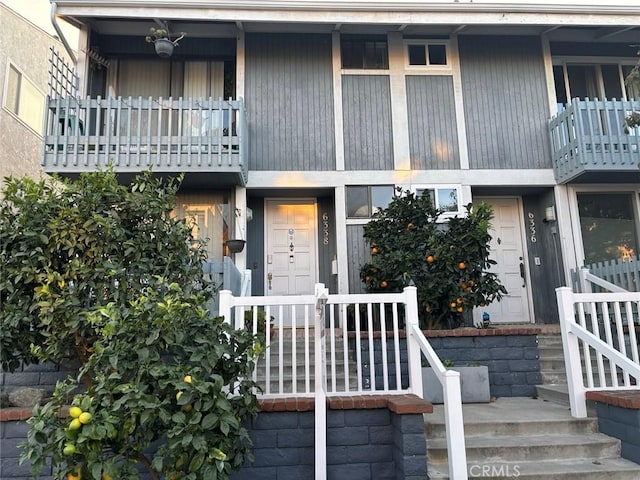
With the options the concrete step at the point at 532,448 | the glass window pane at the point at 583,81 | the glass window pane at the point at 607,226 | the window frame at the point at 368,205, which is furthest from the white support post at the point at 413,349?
the glass window pane at the point at 583,81

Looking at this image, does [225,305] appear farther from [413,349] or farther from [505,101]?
[505,101]

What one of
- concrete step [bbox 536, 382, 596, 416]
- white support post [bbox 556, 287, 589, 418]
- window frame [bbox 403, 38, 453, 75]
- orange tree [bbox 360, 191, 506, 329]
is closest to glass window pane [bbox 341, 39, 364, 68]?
window frame [bbox 403, 38, 453, 75]

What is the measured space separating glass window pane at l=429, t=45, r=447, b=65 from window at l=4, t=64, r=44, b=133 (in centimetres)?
840

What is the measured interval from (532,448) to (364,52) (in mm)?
6288

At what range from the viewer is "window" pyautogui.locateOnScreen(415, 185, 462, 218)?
688 centimetres

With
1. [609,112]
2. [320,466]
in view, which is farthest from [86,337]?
[609,112]

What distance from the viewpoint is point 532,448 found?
333 cm

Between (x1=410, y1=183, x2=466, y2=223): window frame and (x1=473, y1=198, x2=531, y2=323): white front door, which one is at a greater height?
(x1=410, y1=183, x2=466, y2=223): window frame

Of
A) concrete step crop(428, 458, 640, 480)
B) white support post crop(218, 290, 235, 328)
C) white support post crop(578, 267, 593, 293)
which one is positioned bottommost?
concrete step crop(428, 458, 640, 480)

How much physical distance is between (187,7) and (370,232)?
4.25 meters

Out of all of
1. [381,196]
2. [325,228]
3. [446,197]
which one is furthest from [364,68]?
[325,228]

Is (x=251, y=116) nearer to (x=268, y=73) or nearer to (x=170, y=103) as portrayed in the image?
(x=268, y=73)

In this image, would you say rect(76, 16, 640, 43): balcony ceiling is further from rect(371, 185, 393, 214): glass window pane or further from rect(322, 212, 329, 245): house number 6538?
rect(322, 212, 329, 245): house number 6538

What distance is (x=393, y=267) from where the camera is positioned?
17.7 ft
